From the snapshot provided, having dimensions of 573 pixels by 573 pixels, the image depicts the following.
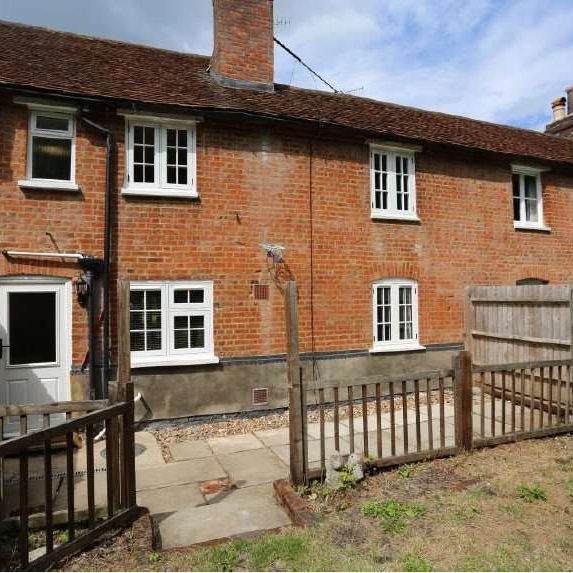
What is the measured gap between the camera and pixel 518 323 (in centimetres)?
836

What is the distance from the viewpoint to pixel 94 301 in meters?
7.42

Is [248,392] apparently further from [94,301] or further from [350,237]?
[350,237]

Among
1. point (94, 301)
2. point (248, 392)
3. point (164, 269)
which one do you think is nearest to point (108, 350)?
point (94, 301)

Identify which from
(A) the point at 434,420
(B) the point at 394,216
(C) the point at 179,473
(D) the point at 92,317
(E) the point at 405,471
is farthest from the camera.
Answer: (B) the point at 394,216

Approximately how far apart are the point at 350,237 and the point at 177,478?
578cm

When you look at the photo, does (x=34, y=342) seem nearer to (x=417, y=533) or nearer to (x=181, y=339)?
(x=181, y=339)

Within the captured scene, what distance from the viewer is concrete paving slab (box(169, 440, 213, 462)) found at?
6348 mm

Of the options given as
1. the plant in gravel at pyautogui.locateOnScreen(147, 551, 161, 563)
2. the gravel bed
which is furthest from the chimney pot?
the plant in gravel at pyautogui.locateOnScreen(147, 551, 161, 563)

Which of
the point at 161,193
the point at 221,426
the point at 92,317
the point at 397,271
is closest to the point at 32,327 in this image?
the point at 92,317

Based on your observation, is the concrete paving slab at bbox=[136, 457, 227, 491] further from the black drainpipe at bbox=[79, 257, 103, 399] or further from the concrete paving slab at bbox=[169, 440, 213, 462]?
the black drainpipe at bbox=[79, 257, 103, 399]

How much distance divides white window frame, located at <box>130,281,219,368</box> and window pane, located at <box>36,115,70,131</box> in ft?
9.67

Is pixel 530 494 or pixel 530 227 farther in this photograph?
pixel 530 227

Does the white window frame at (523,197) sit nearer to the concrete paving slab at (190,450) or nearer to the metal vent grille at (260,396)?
the metal vent grille at (260,396)

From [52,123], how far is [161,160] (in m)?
1.86
